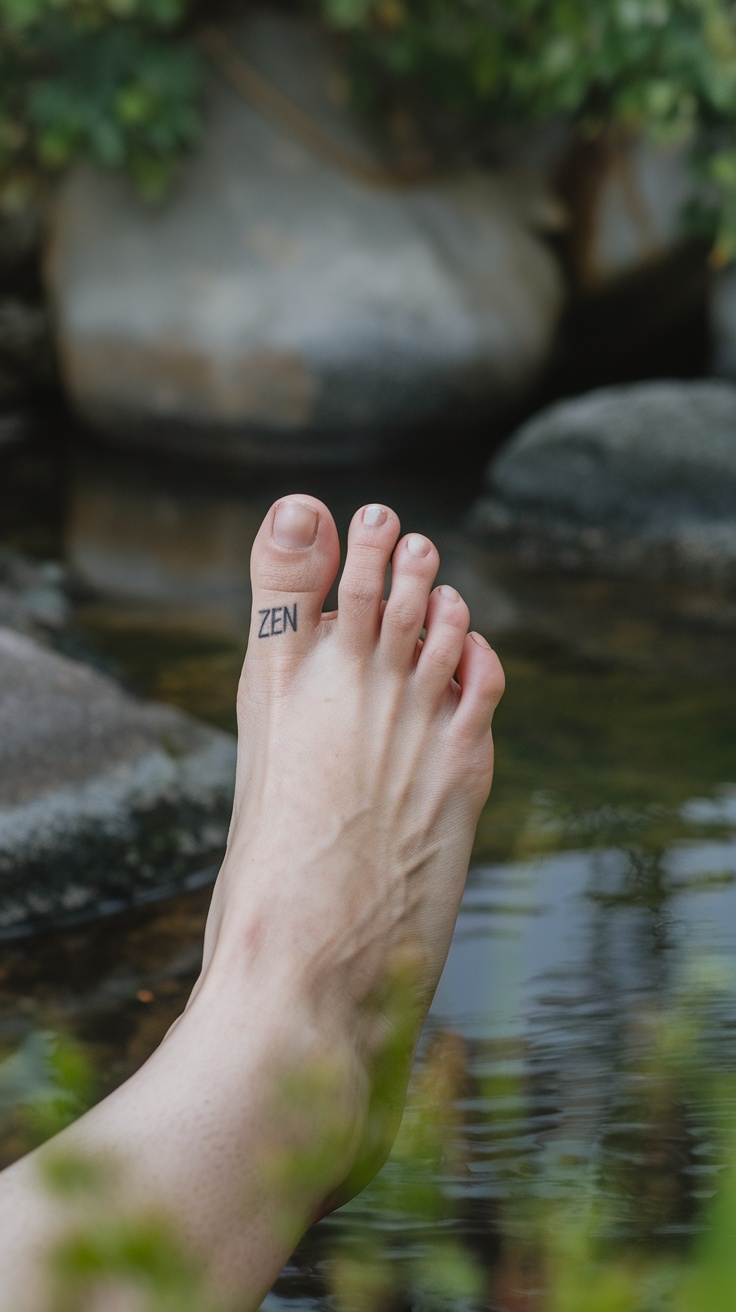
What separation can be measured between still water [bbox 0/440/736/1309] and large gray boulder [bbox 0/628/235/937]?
0.06 meters

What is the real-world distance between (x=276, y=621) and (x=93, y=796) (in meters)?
0.62

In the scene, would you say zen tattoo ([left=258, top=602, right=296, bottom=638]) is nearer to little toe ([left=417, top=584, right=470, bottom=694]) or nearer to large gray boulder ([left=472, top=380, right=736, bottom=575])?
little toe ([left=417, top=584, right=470, bottom=694])

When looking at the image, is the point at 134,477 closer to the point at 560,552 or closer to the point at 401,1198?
the point at 560,552

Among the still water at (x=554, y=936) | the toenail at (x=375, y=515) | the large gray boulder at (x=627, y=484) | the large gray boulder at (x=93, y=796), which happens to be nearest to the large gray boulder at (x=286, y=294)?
the large gray boulder at (x=627, y=484)

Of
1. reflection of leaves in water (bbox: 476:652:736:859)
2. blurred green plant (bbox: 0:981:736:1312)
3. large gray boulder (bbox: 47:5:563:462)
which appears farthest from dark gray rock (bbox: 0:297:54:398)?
blurred green plant (bbox: 0:981:736:1312)

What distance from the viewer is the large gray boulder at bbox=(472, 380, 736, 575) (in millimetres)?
3676

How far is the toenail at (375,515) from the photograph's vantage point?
5.29 feet

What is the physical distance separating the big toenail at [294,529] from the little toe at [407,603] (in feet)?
0.37

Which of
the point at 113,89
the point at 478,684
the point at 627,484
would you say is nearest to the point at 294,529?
the point at 478,684

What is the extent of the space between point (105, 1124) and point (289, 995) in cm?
24

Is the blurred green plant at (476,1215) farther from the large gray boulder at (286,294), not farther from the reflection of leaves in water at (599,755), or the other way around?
the large gray boulder at (286,294)

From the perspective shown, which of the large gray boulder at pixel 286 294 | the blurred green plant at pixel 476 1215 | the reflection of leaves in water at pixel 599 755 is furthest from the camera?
the large gray boulder at pixel 286 294

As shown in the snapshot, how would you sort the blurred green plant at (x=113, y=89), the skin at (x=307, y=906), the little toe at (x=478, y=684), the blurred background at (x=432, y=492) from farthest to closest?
the blurred green plant at (x=113, y=89)
the little toe at (x=478, y=684)
the blurred background at (x=432, y=492)
the skin at (x=307, y=906)

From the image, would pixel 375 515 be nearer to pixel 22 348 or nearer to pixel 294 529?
pixel 294 529
